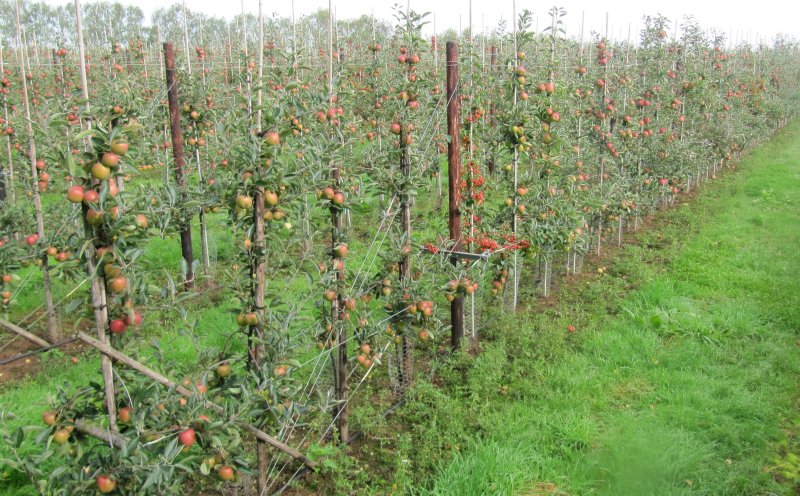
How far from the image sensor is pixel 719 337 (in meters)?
5.45

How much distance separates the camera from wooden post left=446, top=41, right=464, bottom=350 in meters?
4.68

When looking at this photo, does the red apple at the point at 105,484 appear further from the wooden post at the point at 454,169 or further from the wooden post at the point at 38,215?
the wooden post at the point at 38,215

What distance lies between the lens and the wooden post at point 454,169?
15.4ft

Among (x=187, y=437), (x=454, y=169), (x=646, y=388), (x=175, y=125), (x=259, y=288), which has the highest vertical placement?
(x=175, y=125)

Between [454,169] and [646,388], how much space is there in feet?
7.40

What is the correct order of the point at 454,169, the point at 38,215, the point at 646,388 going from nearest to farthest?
the point at 646,388
the point at 454,169
the point at 38,215

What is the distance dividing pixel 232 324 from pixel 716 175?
1115 cm

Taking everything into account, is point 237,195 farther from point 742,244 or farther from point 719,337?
point 742,244

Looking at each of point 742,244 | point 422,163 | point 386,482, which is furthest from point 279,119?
point 742,244

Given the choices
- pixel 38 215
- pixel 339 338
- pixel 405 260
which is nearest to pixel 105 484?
pixel 339 338

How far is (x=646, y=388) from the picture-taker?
4.67 metres

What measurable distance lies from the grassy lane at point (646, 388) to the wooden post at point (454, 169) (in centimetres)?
35

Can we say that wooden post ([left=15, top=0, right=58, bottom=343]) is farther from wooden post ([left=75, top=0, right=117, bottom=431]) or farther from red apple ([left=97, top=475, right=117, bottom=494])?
red apple ([left=97, top=475, right=117, bottom=494])

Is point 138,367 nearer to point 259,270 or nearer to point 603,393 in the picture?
point 259,270
